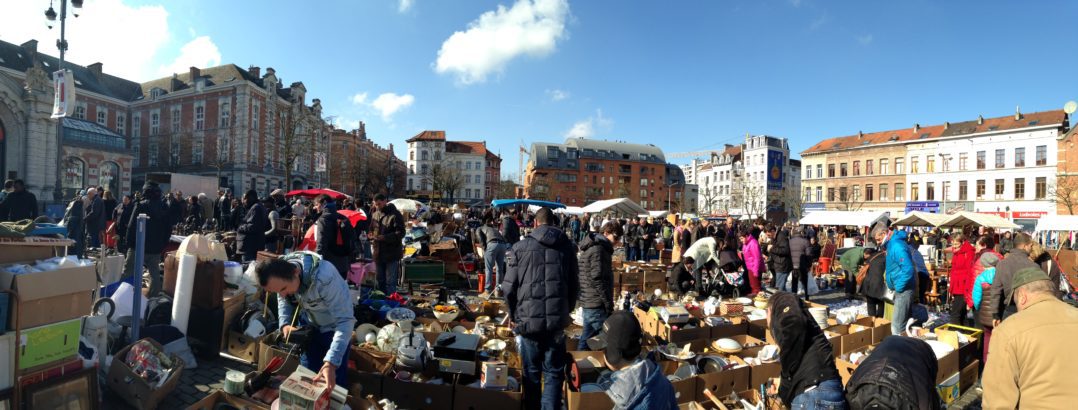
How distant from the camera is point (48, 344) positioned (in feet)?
10.4

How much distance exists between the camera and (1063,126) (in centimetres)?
3762

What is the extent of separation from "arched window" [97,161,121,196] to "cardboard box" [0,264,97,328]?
134 ft

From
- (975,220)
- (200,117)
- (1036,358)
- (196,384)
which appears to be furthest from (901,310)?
(200,117)

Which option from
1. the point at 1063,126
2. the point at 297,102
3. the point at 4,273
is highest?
the point at 297,102

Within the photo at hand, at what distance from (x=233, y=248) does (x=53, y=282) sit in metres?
6.87

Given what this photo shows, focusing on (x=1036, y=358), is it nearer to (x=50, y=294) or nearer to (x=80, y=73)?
(x=50, y=294)

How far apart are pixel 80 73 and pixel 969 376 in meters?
60.6

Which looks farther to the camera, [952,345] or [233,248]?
[233,248]

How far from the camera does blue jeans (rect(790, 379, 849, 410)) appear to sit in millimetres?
2440

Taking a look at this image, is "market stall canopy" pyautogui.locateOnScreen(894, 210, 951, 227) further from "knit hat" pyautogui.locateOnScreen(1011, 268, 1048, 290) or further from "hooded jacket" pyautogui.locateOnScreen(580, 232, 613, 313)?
"knit hat" pyautogui.locateOnScreen(1011, 268, 1048, 290)

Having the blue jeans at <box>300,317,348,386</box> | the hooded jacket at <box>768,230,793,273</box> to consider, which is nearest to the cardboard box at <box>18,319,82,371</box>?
the blue jeans at <box>300,317,348,386</box>

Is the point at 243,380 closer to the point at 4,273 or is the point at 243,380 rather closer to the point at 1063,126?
the point at 4,273

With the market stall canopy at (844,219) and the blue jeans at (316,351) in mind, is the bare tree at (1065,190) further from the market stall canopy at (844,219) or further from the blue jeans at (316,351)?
the blue jeans at (316,351)

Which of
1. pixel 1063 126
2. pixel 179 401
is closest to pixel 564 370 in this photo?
pixel 179 401
